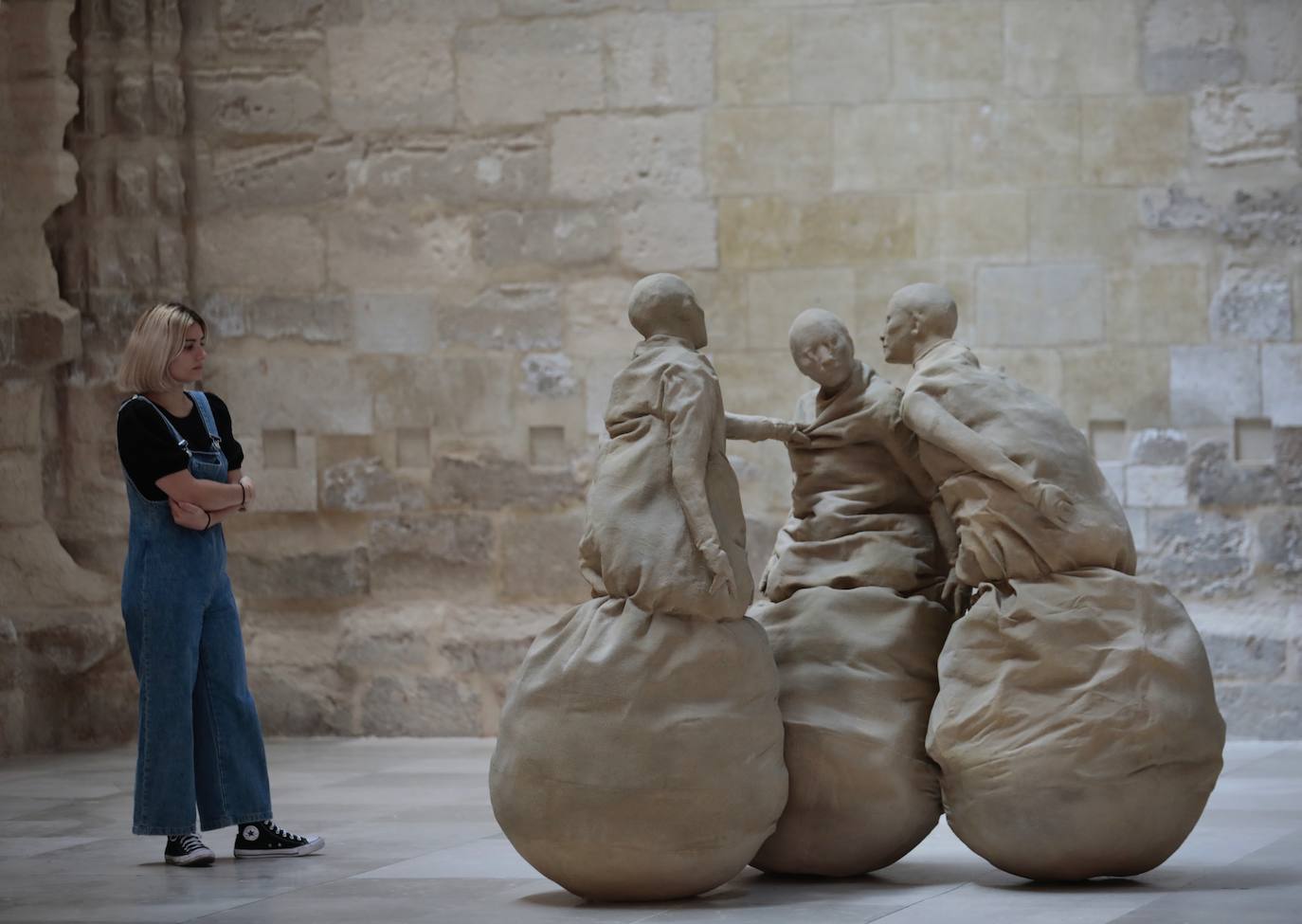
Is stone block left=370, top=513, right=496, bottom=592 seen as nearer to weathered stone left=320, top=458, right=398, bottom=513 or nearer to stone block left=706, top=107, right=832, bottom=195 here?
weathered stone left=320, top=458, right=398, bottom=513

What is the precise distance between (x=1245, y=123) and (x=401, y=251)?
356 centimetres

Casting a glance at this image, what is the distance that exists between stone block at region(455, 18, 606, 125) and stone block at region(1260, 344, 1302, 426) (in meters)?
2.96

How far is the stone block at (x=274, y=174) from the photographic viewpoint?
27.8 ft

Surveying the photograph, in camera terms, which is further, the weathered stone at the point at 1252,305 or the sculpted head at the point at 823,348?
the weathered stone at the point at 1252,305

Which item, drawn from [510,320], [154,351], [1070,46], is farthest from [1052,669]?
[510,320]

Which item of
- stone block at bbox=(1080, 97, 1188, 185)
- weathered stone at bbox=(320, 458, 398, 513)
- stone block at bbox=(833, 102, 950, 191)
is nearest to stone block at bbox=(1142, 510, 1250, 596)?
stone block at bbox=(1080, 97, 1188, 185)

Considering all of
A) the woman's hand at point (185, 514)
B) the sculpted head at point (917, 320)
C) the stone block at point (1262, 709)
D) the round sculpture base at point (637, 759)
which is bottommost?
the stone block at point (1262, 709)

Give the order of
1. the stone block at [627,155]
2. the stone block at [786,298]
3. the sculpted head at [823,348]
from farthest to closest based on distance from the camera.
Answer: the stone block at [627,155]
the stone block at [786,298]
the sculpted head at [823,348]

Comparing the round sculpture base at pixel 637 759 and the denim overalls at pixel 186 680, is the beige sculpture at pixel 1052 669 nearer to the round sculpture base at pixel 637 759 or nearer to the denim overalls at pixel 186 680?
the round sculpture base at pixel 637 759

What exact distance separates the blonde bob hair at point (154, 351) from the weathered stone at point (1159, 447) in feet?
13.6

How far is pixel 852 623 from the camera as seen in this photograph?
16.0 feet

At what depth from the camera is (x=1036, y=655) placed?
4594mm

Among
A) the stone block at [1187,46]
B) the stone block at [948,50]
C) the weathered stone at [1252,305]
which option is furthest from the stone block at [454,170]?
the weathered stone at [1252,305]

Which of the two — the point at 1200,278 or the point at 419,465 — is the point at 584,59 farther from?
the point at 1200,278
